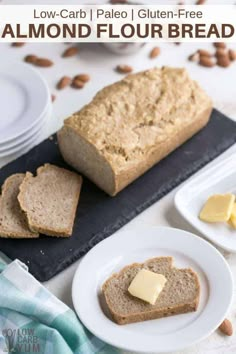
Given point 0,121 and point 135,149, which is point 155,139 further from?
point 0,121

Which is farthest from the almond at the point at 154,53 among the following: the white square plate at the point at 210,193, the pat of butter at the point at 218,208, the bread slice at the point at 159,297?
the bread slice at the point at 159,297

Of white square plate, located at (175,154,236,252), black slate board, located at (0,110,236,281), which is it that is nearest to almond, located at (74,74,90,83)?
black slate board, located at (0,110,236,281)

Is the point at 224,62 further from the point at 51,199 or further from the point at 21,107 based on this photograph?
the point at 51,199

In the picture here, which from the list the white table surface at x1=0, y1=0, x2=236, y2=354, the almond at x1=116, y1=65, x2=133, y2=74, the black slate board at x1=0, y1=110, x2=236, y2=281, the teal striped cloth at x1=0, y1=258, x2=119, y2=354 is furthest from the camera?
the almond at x1=116, y1=65, x2=133, y2=74

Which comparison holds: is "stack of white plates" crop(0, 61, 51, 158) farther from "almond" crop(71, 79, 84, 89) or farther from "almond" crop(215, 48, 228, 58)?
"almond" crop(215, 48, 228, 58)

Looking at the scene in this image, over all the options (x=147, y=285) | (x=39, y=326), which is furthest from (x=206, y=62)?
(x=39, y=326)

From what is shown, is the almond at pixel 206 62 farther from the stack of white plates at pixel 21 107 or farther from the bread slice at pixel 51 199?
the bread slice at pixel 51 199
